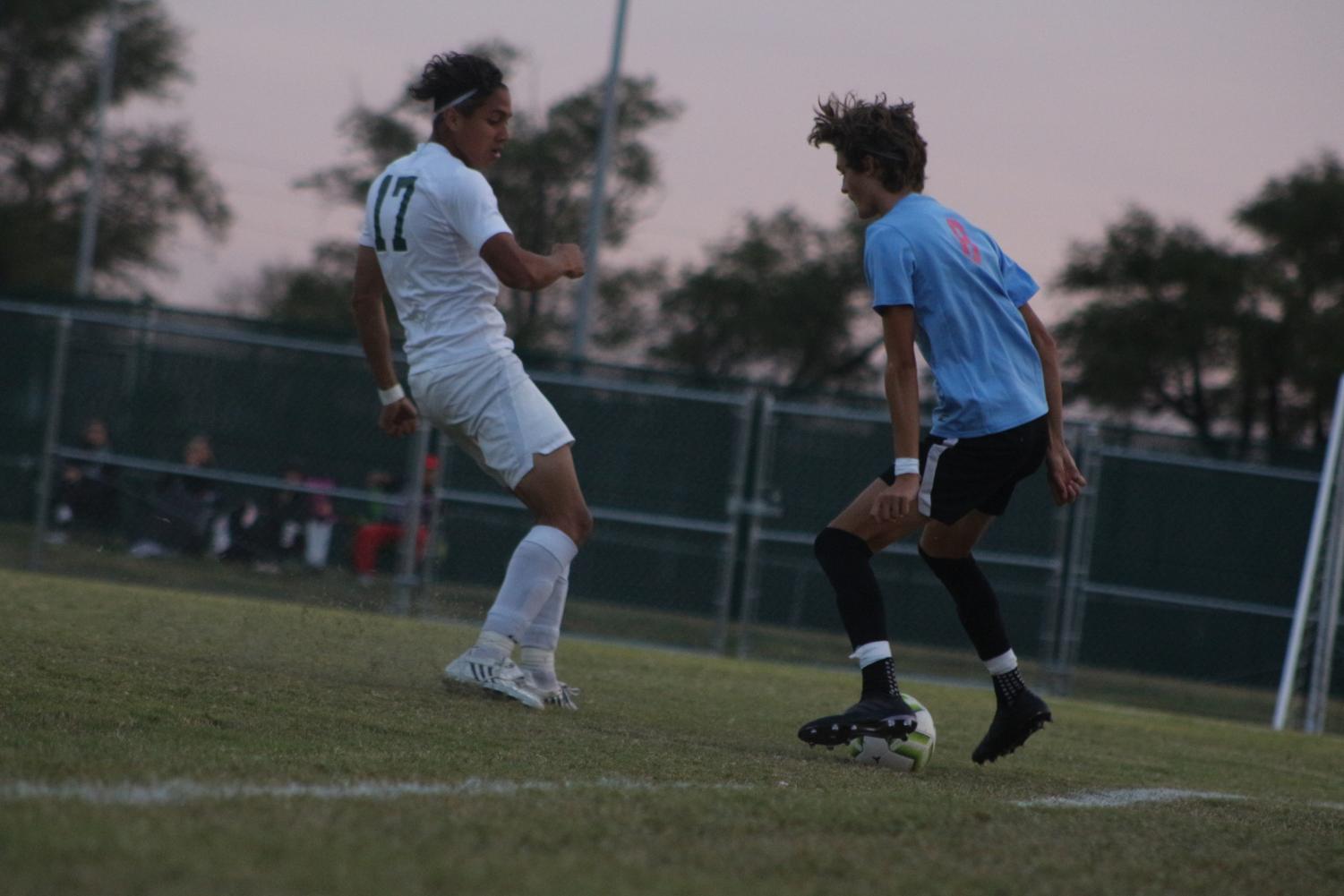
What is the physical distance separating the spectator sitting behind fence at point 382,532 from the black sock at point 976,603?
24.2 feet

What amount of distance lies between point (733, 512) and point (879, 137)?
706 centimetres

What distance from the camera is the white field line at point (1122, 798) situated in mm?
4156

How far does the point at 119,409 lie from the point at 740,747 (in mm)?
9603

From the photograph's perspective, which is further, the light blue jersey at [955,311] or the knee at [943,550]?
the knee at [943,550]

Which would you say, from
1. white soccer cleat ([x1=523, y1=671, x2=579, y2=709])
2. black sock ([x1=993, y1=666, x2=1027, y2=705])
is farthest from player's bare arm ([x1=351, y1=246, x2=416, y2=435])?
black sock ([x1=993, y1=666, x2=1027, y2=705])

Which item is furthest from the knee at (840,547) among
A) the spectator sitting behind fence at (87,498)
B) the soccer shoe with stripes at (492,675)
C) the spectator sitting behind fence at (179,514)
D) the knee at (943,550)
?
the spectator sitting behind fence at (87,498)

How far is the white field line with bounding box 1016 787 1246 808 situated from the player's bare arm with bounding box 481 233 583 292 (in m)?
2.13

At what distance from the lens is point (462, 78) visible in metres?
5.55

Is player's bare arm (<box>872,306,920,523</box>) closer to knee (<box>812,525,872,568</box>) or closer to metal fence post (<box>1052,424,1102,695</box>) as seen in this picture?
knee (<box>812,525,872,568</box>)

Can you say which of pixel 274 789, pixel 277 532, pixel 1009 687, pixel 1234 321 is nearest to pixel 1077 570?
pixel 277 532

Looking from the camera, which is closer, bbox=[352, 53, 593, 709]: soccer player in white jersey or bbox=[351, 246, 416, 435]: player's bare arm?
bbox=[352, 53, 593, 709]: soccer player in white jersey

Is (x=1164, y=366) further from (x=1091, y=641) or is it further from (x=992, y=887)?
(x=992, y=887)

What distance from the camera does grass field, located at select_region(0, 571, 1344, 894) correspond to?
2.49 m

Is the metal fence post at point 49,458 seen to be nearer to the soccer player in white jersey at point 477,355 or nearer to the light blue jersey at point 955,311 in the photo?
the soccer player in white jersey at point 477,355
